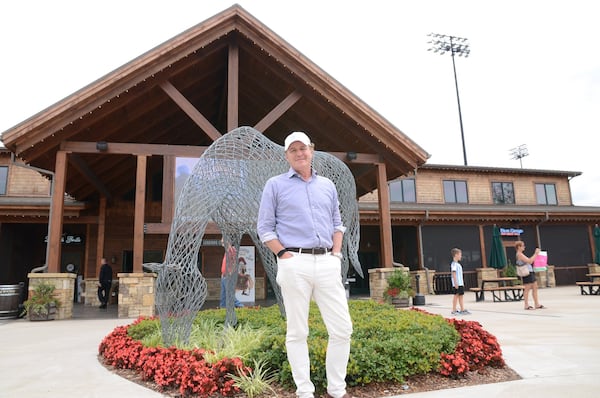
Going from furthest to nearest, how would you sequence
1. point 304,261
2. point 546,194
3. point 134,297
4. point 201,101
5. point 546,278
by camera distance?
1. point 546,194
2. point 546,278
3. point 201,101
4. point 134,297
5. point 304,261

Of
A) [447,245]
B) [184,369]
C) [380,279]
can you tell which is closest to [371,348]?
[184,369]

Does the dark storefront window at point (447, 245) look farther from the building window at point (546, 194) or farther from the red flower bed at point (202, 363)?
the red flower bed at point (202, 363)

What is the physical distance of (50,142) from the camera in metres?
9.98

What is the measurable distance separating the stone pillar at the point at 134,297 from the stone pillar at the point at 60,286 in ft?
4.25

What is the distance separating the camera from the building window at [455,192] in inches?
797

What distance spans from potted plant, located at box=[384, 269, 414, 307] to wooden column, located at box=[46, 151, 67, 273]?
8.10 m

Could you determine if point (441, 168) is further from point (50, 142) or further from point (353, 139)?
point (50, 142)

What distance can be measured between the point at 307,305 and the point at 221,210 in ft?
8.23

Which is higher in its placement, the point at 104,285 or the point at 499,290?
the point at 104,285

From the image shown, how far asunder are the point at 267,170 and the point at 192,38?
6485 millimetres

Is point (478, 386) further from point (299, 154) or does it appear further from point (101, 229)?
point (101, 229)

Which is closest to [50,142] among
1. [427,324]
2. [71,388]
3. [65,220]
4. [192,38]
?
[192,38]

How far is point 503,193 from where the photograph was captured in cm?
2114

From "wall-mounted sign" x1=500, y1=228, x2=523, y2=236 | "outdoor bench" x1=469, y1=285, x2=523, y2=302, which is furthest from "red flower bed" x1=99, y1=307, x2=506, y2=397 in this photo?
"wall-mounted sign" x1=500, y1=228, x2=523, y2=236
